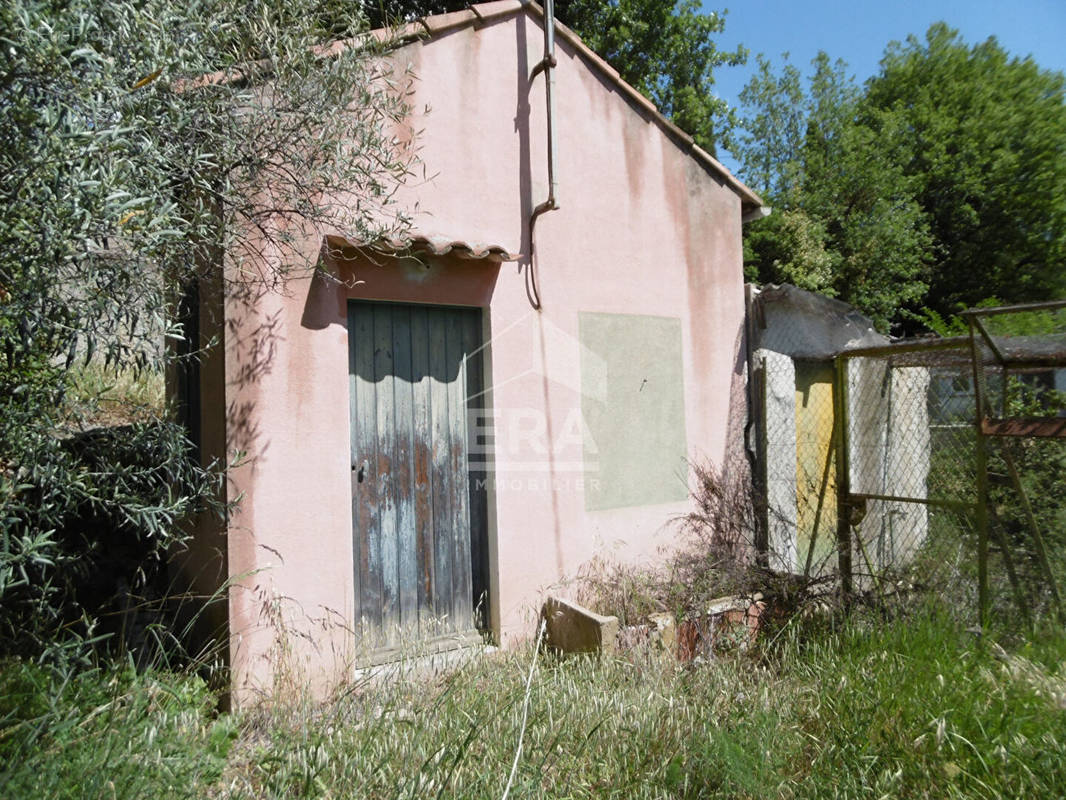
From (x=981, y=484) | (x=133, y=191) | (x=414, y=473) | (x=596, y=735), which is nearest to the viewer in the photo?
Result: (x=133, y=191)

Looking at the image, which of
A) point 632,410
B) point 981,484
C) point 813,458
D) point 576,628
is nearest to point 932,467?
point 813,458

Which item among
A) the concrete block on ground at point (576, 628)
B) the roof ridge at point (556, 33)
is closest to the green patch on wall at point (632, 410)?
the concrete block on ground at point (576, 628)

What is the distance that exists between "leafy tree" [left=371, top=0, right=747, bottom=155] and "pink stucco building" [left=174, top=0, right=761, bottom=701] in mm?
7898

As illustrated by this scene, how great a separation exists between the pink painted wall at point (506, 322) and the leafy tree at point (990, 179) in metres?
12.1

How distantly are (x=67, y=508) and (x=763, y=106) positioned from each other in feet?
57.2

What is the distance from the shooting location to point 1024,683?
337 cm

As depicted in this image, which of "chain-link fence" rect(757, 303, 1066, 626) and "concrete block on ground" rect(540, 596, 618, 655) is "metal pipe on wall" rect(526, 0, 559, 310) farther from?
"chain-link fence" rect(757, 303, 1066, 626)

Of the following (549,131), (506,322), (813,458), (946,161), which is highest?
(946,161)

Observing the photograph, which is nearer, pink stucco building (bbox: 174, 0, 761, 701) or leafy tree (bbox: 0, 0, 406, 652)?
leafy tree (bbox: 0, 0, 406, 652)

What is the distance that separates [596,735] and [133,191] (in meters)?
3.17

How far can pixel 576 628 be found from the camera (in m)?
4.91

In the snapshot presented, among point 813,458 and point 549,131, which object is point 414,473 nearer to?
point 549,131

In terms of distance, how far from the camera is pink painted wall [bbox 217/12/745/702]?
4.18m

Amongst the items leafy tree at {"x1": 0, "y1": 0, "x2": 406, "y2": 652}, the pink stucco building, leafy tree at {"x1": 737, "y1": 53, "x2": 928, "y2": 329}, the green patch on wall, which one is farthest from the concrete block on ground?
leafy tree at {"x1": 737, "y1": 53, "x2": 928, "y2": 329}
